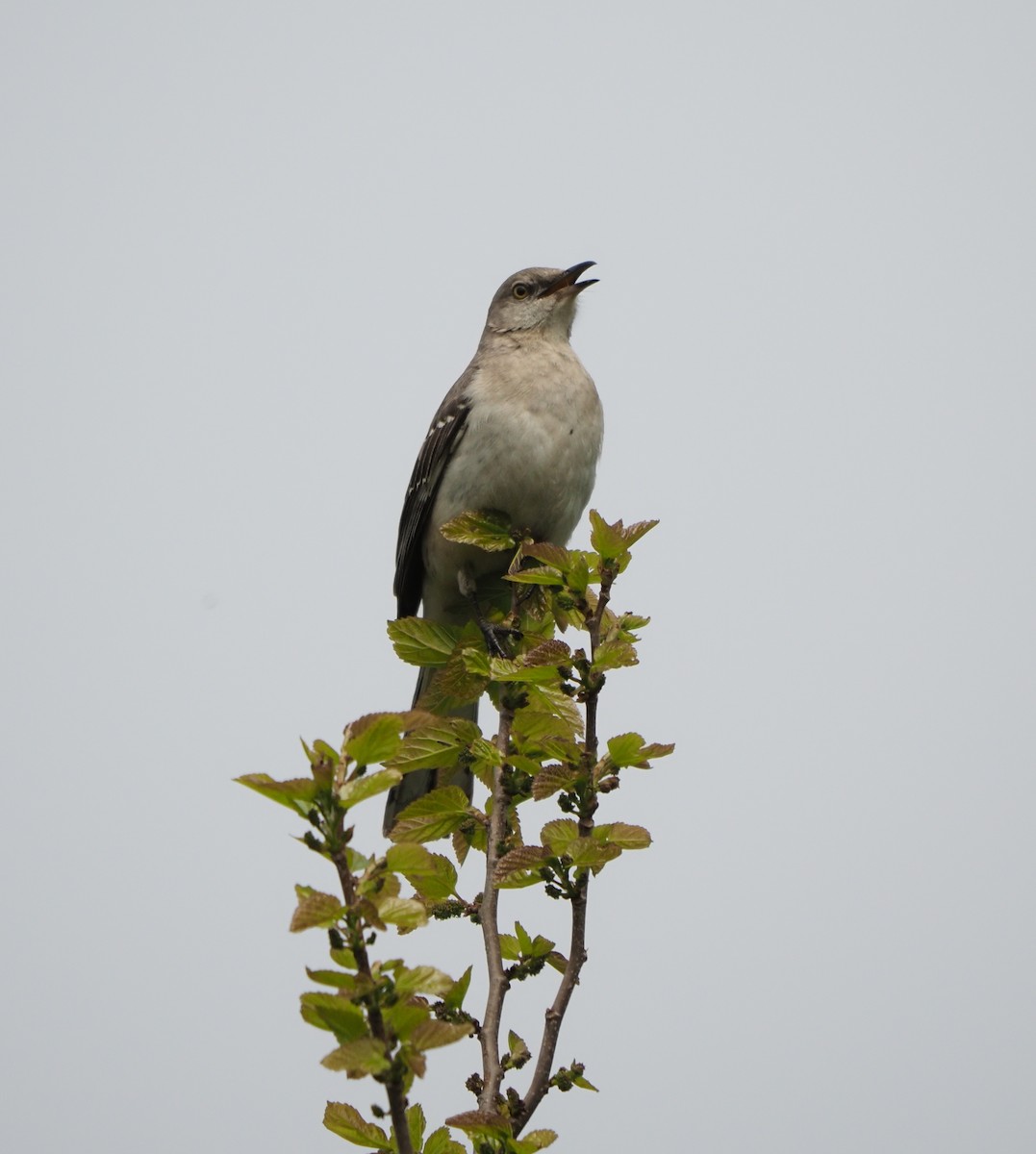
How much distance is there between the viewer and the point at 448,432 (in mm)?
5863

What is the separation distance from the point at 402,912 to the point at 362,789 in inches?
11.1

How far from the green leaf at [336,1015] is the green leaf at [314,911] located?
0.15 m

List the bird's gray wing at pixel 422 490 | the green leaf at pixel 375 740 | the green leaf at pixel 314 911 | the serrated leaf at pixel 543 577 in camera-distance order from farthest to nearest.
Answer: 1. the bird's gray wing at pixel 422 490
2. the serrated leaf at pixel 543 577
3. the green leaf at pixel 375 740
4. the green leaf at pixel 314 911

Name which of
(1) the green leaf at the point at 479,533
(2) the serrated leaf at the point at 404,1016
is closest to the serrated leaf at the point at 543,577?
(1) the green leaf at the point at 479,533

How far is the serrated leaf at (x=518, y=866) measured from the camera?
300 centimetres

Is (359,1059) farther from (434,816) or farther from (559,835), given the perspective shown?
(434,816)

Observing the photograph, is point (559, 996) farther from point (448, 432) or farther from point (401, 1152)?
point (448, 432)

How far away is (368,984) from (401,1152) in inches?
14.6

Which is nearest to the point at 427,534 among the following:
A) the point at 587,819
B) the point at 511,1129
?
the point at 587,819

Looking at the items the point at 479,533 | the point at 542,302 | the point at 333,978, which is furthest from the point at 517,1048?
the point at 542,302

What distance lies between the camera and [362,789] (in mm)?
2373

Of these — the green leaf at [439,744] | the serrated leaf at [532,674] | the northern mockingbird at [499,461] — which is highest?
the northern mockingbird at [499,461]

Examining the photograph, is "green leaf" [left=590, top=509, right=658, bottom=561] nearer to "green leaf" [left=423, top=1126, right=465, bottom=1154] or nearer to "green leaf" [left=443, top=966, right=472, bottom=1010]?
"green leaf" [left=443, top=966, right=472, bottom=1010]

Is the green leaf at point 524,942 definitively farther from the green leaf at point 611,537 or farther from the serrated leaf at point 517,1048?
the green leaf at point 611,537
